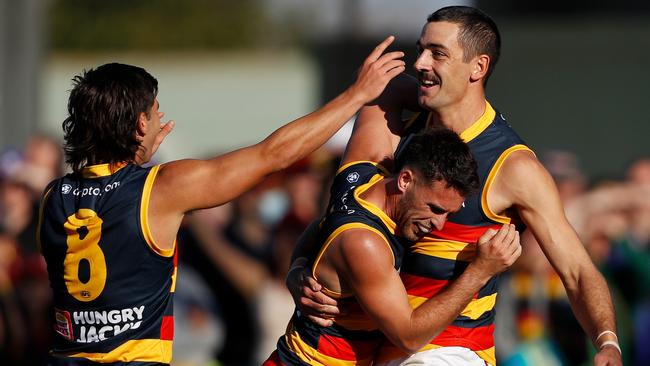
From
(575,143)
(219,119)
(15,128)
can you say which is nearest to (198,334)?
(15,128)

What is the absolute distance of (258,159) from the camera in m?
5.42

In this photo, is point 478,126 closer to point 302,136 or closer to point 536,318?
point 302,136

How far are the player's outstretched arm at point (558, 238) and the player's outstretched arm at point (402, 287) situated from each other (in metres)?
0.28

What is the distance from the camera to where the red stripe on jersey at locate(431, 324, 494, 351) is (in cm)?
573

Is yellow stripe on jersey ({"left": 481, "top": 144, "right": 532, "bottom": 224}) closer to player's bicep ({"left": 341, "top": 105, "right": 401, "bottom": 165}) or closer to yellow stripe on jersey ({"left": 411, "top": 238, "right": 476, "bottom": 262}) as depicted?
yellow stripe on jersey ({"left": 411, "top": 238, "right": 476, "bottom": 262})

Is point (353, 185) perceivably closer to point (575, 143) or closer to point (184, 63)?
point (575, 143)

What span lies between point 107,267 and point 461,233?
5.26ft

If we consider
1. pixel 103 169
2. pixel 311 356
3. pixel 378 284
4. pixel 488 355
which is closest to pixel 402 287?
pixel 378 284

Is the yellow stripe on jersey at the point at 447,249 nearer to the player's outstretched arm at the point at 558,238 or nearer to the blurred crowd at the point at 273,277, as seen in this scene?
the player's outstretched arm at the point at 558,238

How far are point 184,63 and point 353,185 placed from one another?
2250cm

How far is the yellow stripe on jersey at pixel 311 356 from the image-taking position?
5680 millimetres

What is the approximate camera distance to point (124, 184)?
5387 mm

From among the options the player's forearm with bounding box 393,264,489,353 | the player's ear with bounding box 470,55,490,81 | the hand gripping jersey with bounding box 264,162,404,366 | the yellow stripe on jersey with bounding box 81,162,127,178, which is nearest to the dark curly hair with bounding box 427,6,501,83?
the player's ear with bounding box 470,55,490,81

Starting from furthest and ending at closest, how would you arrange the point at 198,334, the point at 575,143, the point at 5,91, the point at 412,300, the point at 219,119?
the point at 219,119
the point at 575,143
the point at 5,91
the point at 198,334
the point at 412,300
